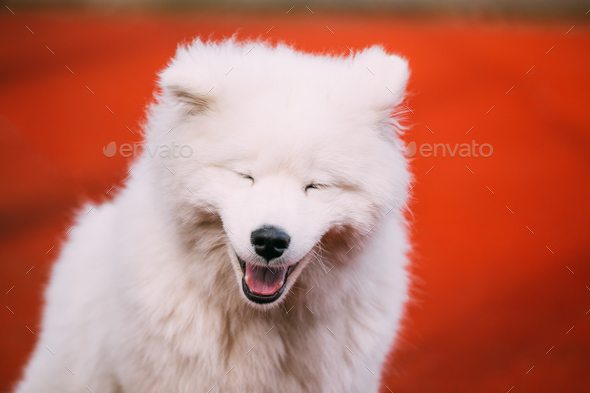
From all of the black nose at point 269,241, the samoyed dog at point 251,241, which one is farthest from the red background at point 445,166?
the black nose at point 269,241

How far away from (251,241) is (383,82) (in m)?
0.84

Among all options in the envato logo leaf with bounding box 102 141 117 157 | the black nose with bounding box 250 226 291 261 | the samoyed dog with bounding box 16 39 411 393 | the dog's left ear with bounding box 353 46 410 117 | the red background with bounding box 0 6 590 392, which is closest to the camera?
the black nose with bounding box 250 226 291 261

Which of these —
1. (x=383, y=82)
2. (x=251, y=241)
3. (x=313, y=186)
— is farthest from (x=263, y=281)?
(x=383, y=82)

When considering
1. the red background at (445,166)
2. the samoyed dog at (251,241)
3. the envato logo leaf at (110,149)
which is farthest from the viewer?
the envato logo leaf at (110,149)

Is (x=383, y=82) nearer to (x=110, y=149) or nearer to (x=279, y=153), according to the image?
(x=279, y=153)

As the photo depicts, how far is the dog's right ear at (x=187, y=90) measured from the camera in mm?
1760

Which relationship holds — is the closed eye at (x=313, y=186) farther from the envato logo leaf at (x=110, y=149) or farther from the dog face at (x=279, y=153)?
the envato logo leaf at (x=110, y=149)

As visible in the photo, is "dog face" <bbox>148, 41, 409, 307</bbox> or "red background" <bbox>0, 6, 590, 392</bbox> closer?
"dog face" <bbox>148, 41, 409, 307</bbox>

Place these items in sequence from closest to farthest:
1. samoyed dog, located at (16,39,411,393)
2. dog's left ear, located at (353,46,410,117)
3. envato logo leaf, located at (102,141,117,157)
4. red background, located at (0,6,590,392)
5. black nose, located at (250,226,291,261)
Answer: black nose, located at (250,226,291,261)
samoyed dog, located at (16,39,411,393)
dog's left ear, located at (353,46,410,117)
red background, located at (0,6,590,392)
envato logo leaf, located at (102,141,117,157)

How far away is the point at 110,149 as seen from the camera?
14.9 ft

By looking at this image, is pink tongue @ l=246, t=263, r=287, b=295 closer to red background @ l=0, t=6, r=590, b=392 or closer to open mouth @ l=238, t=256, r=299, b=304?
open mouth @ l=238, t=256, r=299, b=304

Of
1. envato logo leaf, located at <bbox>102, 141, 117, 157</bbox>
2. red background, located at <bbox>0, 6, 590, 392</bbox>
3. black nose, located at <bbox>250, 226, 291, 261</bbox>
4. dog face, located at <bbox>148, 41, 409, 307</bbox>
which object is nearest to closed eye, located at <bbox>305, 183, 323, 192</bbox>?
dog face, located at <bbox>148, 41, 409, 307</bbox>

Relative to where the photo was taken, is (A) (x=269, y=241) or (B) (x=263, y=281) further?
(B) (x=263, y=281)

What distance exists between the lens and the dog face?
1.62m
